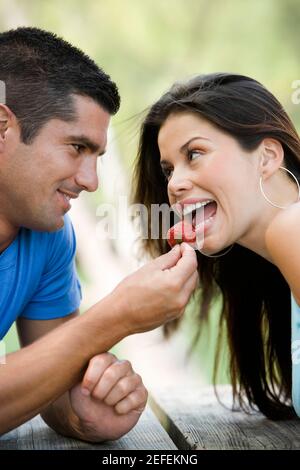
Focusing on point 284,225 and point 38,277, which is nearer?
point 284,225

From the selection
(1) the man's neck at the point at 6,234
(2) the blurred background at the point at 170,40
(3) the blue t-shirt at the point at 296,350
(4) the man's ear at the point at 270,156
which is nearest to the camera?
(3) the blue t-shirt at the point at 296,350

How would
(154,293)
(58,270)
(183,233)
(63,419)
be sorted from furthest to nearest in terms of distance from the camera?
1. (58,270)
2. (183,233)
3. (63,419)
4. (154,293)

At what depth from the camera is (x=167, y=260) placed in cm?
194

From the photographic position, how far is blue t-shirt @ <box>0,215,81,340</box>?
2.31 meters

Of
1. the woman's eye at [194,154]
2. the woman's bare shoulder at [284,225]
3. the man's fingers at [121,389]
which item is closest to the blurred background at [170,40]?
the woman's eye at [194,154]

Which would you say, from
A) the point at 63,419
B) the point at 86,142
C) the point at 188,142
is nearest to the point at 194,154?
the point at 188,142

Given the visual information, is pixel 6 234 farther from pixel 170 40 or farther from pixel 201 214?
pixel 170 40

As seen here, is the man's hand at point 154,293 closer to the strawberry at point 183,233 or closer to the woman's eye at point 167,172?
the strawberry at point 183,233

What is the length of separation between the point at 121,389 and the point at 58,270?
64cm

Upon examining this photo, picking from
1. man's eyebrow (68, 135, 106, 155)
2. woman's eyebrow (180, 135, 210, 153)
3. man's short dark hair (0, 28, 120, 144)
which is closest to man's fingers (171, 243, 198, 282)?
woman's eyebrow (180, 135, 210, 153)

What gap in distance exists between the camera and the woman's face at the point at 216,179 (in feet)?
7.11
